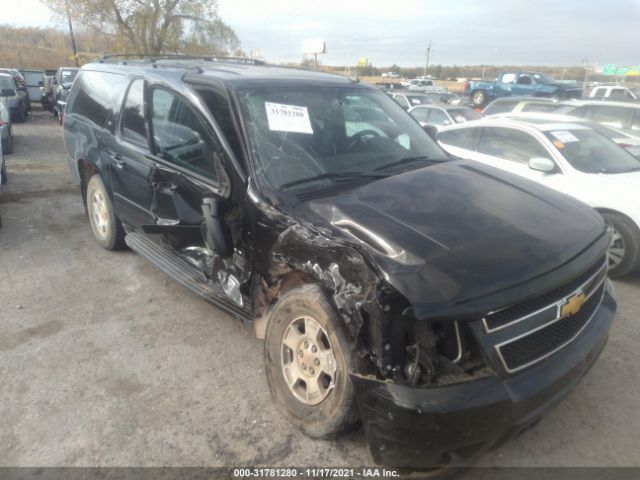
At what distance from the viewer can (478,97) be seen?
2567 centimetres

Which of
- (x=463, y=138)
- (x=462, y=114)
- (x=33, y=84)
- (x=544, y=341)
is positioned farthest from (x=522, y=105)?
(x=33, y=84)

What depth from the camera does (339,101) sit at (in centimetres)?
367

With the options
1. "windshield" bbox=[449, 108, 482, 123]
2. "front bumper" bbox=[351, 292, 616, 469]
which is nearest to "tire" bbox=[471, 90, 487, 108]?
"windshield" bbox=[449, 108, 482, 123]

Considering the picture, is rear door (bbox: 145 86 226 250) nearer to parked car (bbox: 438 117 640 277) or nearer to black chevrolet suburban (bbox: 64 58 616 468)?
black chevrolet suburban (bbox: 64 58 616 468)

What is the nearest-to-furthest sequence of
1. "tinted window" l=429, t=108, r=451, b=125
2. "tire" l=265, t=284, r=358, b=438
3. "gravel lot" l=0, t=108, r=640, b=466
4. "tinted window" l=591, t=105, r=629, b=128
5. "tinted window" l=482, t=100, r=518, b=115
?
"tire" l=265, t=284, r=358, b=438 → "gravel lot" l=0, t=108, r=640, b=466 → "tinted window" l=591, t=105, r=629, b=128 → "tinted window" l=429, t=108, r=451, b=125 → "tinted window" l=482, t=100, r=518, b=115

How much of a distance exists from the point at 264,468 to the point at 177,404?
78cm

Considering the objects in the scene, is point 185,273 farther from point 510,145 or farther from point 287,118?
point 510,145

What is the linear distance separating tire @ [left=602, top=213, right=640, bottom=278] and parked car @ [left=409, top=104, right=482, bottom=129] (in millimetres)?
7530

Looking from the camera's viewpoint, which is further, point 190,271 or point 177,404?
point 190,271

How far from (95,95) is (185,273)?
8.26ft

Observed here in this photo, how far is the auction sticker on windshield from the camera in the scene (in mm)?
3182

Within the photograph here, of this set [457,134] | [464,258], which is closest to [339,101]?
[464,258]

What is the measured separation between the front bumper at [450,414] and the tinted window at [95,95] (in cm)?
378

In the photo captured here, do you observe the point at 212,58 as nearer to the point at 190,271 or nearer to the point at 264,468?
the point at 190,271
